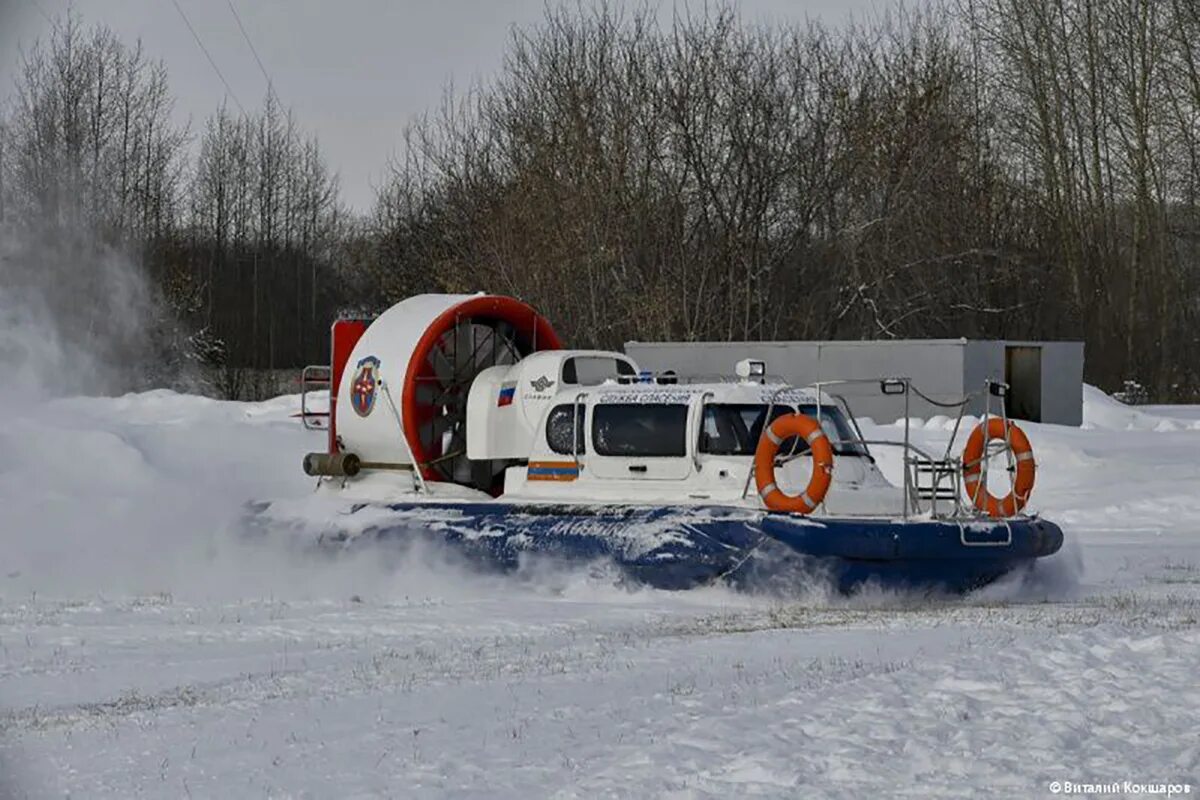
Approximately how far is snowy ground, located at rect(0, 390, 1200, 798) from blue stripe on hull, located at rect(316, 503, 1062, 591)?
0.75ft

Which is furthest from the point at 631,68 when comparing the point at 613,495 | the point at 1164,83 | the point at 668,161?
the point at 613,495

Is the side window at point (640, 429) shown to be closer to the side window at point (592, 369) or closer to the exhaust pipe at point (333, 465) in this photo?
the side window at point (592, 369)

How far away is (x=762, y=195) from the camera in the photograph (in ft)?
127

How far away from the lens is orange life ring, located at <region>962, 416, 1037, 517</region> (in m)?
14.2

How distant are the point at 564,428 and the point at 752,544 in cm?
262

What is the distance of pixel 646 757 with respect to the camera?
691 centimetres

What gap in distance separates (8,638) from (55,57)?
3275cm

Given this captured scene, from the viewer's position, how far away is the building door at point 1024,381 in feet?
97.7

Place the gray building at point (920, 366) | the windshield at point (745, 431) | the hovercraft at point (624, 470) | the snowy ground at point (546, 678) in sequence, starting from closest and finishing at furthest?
1. the snowy ground at point (546, 678)
2. the hovercraft at point (624, 470)
3. the windshield at point (745, 431)
4. the gray building at point (920, 366)

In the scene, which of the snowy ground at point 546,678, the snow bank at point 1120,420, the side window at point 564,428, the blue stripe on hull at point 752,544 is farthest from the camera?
the snow bank at point 1120,420

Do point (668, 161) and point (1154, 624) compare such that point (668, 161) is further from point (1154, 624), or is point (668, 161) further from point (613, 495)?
point (1154, 624)

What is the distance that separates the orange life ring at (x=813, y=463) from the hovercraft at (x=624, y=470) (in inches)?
0.5

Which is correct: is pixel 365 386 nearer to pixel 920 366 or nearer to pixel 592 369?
pixel 592 369

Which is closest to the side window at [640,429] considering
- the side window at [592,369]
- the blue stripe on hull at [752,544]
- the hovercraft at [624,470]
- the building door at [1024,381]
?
the hovercraft at [624,470]
